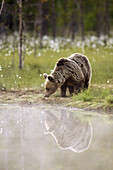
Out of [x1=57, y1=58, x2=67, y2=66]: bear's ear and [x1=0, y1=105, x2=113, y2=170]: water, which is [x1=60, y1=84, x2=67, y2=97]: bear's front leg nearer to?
[x1=57, y1=58, x2=67, y2=66]: bear's ear

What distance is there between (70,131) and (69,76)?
333cm

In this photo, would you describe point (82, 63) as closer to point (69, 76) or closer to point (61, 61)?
point (69, 76)

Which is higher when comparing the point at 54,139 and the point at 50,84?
the point at 50,84

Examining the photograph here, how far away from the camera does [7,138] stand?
624 cm

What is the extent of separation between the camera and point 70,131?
6.89m

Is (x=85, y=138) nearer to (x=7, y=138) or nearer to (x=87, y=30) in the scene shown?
(x=7, y=138)

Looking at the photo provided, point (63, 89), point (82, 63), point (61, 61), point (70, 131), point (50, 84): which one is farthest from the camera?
point (82, 63)

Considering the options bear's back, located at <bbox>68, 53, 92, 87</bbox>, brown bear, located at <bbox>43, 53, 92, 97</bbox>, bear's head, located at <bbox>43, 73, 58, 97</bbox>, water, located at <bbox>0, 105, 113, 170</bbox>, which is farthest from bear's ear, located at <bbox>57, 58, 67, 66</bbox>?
water, located at <bbox>0, 105, 113, 170</bbox>

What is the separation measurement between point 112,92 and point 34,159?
555 cm

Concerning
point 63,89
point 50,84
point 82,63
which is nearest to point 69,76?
point 63,89

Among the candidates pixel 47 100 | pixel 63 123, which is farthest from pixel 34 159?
pixel 47 100

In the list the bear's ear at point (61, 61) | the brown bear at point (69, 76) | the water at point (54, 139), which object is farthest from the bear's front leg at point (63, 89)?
the water at point (54, 139)

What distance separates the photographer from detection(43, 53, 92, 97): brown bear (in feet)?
32.0

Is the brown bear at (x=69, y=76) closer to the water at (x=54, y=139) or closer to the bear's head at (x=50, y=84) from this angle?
the bear's head at (x=50, y=84)
